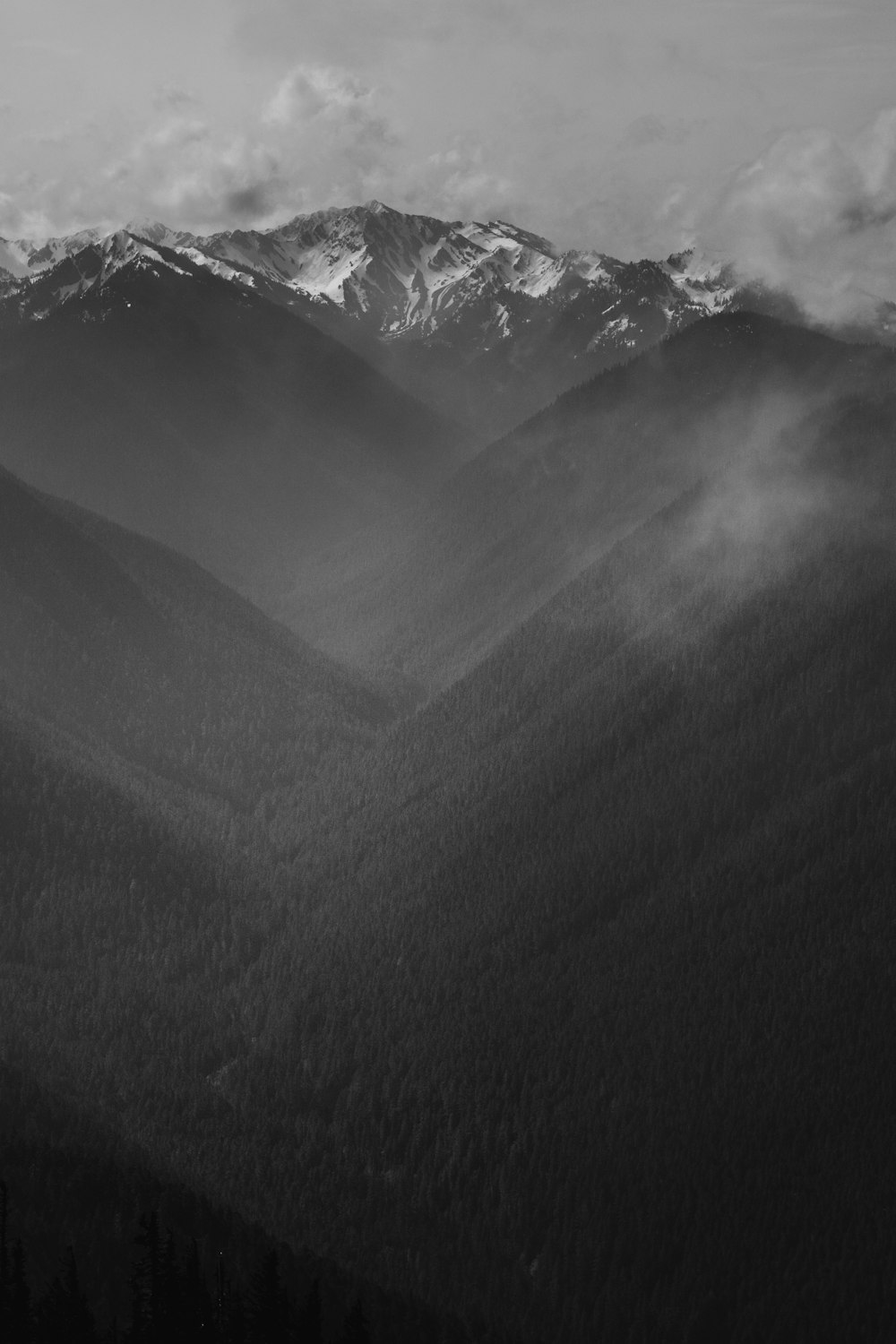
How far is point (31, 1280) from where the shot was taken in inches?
4584

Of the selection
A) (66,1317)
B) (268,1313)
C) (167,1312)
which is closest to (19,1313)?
(66,1317)

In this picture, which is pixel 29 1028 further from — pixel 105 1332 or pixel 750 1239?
pixel 750 1239

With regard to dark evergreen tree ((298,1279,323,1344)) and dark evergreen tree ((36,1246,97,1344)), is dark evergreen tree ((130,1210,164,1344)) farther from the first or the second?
dark evergreen tree ((298,1279,323,1344))

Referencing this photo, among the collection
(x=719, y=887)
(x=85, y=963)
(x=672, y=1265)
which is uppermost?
(x=719, y=887)

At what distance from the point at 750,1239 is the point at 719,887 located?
50331 millimetres

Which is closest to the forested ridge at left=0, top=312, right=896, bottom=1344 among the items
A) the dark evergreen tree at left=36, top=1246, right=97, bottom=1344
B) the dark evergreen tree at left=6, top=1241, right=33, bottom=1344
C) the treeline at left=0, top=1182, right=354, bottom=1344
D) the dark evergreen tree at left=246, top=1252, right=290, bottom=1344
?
the treeline at left=0, top=1182, right=354, bottom=1344

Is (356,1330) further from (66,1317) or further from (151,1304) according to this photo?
(66,1317)

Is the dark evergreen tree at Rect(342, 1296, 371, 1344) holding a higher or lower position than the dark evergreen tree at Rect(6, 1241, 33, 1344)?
lower

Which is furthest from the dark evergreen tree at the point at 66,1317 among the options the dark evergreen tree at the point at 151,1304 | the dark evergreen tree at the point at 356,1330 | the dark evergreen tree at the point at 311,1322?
the dark evergreen tree at the point at 356,1330

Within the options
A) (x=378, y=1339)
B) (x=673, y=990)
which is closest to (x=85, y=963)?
(x=673, y=990)

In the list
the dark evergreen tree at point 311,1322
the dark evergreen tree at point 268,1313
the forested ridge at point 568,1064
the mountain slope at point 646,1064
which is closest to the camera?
the dark evergreen tree at point 268,1313

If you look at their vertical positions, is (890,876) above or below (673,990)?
above

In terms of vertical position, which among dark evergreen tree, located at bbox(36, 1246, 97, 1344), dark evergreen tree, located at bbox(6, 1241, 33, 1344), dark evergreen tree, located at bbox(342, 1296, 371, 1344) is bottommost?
dark evergreen tree, located at bbox(342, 1296, 371, 1344)

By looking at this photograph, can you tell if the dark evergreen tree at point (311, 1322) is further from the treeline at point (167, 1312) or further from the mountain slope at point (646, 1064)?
the mountain slope at point (646, 1064)
